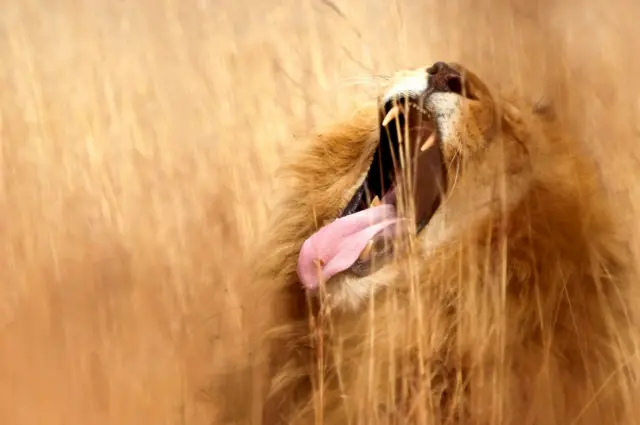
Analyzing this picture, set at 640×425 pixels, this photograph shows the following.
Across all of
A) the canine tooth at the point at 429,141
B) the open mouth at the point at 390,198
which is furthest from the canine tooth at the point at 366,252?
the canine tooth at the point at 429,141

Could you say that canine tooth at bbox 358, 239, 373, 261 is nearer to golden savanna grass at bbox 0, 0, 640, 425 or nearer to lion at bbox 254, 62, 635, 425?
lion at bbox 254, 62, 635, 425

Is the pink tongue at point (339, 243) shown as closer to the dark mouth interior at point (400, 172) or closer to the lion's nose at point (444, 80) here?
the dark mouth interior at point (400, 172)

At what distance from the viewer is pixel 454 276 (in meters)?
0.96

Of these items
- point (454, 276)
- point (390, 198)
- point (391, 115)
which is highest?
point (391, 115)

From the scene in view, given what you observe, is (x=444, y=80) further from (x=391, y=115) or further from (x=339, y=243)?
(x=339, y=243)

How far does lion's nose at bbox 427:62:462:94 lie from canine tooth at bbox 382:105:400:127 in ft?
0.19

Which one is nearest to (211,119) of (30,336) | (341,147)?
(341,147)

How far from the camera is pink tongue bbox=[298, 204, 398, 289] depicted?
1007 millimetres

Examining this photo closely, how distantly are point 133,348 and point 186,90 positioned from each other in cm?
40

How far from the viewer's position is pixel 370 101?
1.08 meters

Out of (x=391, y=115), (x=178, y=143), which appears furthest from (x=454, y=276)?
(x=178, y=143)

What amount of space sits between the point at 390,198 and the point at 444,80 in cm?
19

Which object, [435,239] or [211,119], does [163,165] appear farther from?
[435,239]

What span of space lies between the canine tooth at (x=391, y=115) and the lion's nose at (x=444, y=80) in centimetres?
6
